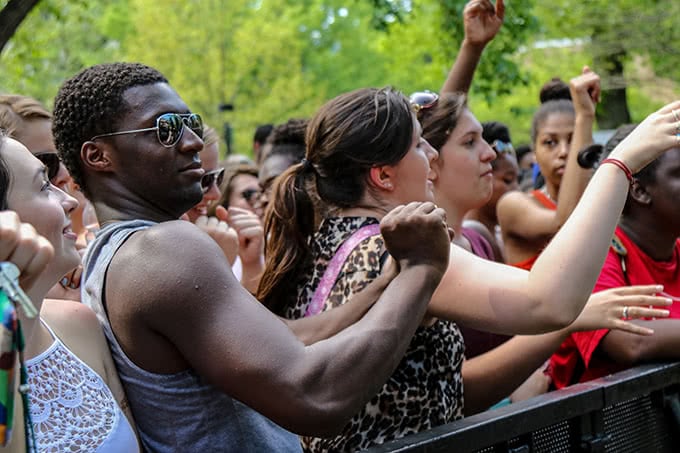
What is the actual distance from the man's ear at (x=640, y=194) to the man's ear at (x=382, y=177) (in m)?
1.40

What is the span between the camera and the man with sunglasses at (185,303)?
1907 millimetres

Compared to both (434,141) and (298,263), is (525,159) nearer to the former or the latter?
(434,141)

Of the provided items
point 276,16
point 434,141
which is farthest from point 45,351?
point 276,16

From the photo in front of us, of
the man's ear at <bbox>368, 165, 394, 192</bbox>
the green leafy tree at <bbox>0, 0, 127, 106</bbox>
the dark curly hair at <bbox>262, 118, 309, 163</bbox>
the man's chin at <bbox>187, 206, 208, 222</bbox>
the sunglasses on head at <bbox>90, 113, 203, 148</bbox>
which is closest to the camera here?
the sunglasses on head at <bbox>90, 113, 203, 148</bbox>

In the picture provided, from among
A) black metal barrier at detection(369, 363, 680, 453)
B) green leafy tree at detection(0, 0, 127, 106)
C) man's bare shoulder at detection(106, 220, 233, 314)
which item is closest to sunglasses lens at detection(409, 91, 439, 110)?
black metal barrier at detection(369, 363, 680, 453)

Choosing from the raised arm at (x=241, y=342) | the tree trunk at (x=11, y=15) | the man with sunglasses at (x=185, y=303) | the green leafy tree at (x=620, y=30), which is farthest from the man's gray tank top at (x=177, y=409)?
the green leafy tree at (x=620, y=30)

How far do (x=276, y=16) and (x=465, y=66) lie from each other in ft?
82.1

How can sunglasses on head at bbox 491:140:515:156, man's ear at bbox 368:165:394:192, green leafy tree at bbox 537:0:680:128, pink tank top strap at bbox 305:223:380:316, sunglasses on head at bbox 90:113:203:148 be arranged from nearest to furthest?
sunglasses on head at bbox 90:113:203:148
pink tank top strap at bbox 305:223:380:316
man's ear at bbox 368:165:394:192
sunglasses on head at bbox 491:140:515:156
green leafy tree at bbox 537:0:680:128

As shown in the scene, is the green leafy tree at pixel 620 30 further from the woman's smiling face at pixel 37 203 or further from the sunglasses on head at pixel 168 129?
the woman's smiling face at pixel 37 203

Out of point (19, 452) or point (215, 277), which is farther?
point (215, 277)

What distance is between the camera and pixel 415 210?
2234 mm

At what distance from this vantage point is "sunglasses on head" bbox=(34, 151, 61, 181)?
3.29 m

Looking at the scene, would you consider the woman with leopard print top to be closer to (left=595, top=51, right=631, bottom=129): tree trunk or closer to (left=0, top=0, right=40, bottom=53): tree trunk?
(left=0, top=0, right=40, bottom=53): tree trunk

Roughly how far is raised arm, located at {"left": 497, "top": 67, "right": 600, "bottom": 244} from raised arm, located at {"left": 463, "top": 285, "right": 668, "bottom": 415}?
149cm
